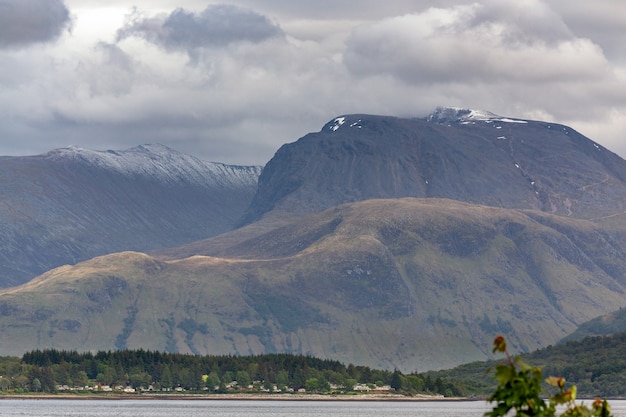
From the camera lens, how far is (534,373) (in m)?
46.4

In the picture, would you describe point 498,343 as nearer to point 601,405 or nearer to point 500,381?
point 500,381

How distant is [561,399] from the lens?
4675 cm

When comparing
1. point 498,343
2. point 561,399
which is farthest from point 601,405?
point 498,343

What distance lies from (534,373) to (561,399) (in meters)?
1.52

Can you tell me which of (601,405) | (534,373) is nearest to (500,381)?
(534,373)

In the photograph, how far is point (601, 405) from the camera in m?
48.4

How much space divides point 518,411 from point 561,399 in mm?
1672

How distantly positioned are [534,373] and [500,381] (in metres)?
1.39

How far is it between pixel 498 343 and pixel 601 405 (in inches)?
233

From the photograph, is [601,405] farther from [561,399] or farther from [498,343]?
[498,343]

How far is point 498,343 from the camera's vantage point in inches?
1795

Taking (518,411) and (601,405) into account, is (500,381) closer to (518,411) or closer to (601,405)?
(518,411)

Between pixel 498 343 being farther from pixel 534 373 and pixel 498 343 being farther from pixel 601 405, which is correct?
pixel 601 405

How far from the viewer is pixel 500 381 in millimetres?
46062
